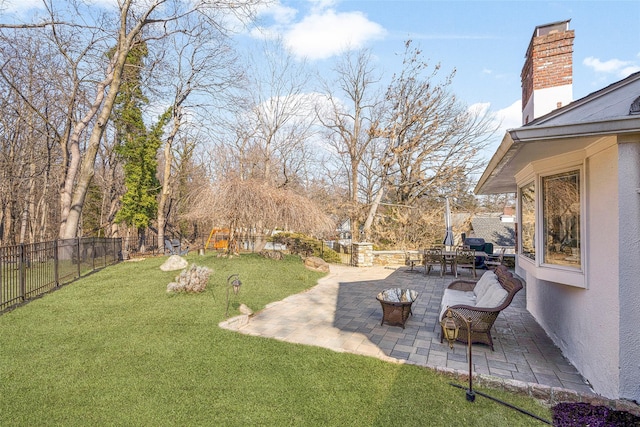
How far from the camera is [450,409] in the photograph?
290 cm

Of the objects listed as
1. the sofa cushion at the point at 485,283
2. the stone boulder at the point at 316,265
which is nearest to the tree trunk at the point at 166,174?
the stone boulder at the point at 316,265

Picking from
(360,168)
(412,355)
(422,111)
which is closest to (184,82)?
(360,168)

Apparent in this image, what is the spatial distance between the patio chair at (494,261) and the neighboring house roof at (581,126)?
846cm

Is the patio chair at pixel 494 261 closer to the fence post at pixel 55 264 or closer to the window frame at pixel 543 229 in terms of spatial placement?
the window frame at pixel 543 229

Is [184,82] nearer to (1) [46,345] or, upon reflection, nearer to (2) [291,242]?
(2) [291,242]

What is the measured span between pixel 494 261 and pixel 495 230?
21.8 feet

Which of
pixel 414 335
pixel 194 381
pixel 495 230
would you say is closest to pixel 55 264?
pixel 194 381

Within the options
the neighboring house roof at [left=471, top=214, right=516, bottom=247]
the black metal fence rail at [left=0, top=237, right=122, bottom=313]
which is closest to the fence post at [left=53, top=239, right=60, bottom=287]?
the black metal fence rail at [left=0, top=237, right=122, bottom=313]

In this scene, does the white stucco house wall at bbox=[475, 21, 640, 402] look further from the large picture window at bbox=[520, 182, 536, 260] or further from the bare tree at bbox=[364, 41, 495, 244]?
the bare tree at bbox=[364, 41, 495, 244]

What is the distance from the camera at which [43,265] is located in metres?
7.19

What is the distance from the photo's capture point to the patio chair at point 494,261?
36.7 ft

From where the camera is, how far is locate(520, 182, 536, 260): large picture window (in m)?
4.70

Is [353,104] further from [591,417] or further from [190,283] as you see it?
[591,417]

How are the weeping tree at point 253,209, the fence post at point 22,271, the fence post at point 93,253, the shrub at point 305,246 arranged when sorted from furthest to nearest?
the shrub at point 305,246, the weeping tree at point 253,209, the fence post at point 93,253, the fence post at point 22,271
